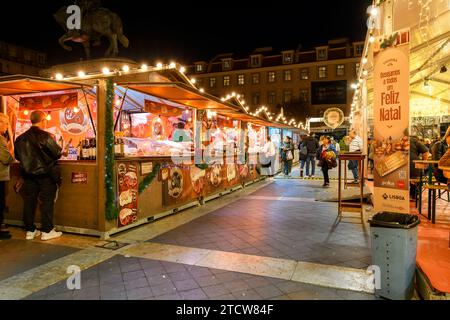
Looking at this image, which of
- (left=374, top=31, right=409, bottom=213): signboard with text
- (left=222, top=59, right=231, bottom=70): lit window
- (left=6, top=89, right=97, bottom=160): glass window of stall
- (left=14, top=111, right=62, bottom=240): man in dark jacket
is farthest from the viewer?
(left=222, top=59, right=231, bottom=70): lit window

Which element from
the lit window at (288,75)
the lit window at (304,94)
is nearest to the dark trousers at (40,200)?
the lit window at (304,94)

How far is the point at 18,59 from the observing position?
51.0 metres

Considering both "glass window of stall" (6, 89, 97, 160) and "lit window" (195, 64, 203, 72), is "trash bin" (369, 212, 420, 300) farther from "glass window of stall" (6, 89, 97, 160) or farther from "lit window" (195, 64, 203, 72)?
"lit window" (195, 64, 203, 72)

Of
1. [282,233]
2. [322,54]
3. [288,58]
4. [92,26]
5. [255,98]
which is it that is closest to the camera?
[282,233]

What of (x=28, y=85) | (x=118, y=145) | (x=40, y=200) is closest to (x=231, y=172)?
(x=118, y=145)

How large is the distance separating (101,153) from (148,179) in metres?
1.21

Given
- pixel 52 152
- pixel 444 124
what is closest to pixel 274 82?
pixel 444 124

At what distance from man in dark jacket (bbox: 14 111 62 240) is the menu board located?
42.0 inches

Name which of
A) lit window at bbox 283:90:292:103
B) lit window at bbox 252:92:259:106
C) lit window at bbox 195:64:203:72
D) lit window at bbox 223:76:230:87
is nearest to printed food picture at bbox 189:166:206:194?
lit window at bbox 283:90:292:103

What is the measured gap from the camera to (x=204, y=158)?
9.00 m

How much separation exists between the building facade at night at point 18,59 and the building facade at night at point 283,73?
26.0 metres

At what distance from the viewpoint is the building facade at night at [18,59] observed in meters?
48.4

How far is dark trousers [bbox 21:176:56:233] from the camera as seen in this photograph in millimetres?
5473

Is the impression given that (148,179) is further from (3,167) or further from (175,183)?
(3,167)
